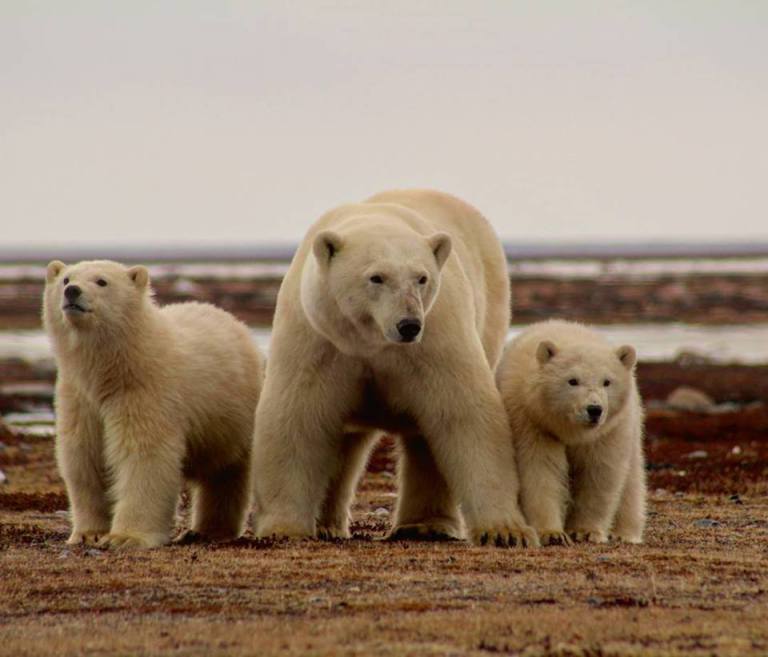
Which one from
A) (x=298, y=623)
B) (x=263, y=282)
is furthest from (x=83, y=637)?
(x=263, y=282)

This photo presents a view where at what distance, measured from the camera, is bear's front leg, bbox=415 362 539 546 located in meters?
8.22

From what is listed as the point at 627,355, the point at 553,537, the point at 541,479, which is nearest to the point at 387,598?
the point at 553,537

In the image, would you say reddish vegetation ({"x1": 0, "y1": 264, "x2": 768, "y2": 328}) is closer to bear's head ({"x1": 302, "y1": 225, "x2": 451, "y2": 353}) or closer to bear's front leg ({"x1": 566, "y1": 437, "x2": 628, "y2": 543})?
bear's front leg ({"x1": 566, "y1": 437, "x2": 628, "y2": 543})

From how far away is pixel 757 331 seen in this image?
4122 cm

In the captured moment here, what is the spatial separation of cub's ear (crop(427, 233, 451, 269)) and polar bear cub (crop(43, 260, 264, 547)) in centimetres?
179

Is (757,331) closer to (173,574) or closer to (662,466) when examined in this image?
(662,466)

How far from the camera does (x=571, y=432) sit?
27.8ft

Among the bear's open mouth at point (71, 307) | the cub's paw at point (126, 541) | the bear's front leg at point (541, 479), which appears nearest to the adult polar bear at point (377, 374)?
the bear's front leg at point (541, 479)

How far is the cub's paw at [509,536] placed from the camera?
8.20 m

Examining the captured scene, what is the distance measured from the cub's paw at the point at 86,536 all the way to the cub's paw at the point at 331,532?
1.23 metres

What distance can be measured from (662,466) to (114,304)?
7031 millimetres

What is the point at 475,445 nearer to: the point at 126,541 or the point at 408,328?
Answer: the point at 408,328

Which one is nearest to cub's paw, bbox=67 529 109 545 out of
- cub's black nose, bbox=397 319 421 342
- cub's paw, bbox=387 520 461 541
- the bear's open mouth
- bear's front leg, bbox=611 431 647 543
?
the bear's open mouth

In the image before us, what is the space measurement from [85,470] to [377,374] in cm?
188
